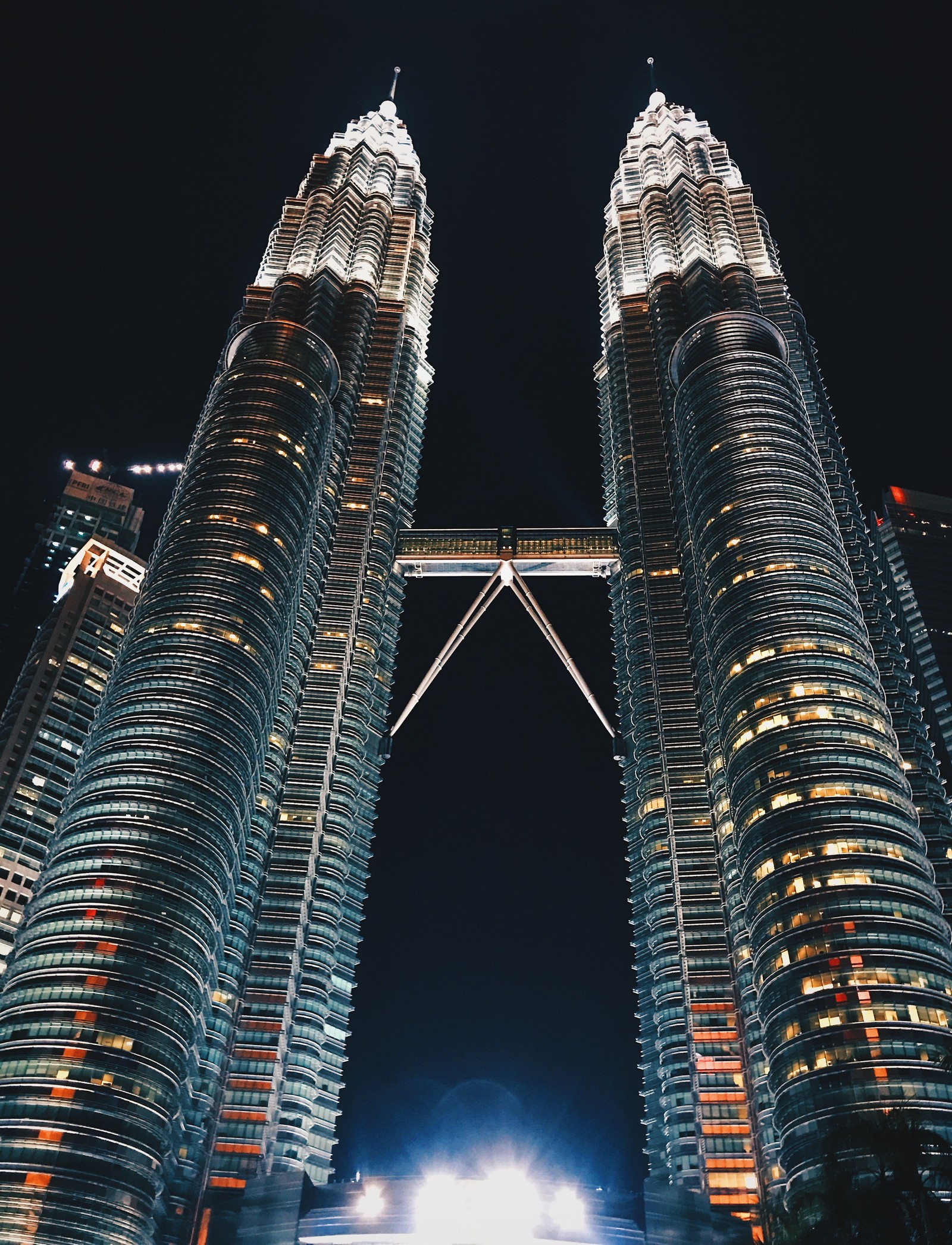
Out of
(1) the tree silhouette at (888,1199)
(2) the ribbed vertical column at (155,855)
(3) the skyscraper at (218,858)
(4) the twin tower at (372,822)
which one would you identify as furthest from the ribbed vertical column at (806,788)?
(2) the ribbed vertical column at (155,855)

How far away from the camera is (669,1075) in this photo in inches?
5236

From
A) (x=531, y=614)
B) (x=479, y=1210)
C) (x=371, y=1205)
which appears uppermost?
(x=531, y=614)

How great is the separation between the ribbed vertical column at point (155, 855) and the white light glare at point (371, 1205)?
19.1 meters

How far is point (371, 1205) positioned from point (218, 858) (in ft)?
131

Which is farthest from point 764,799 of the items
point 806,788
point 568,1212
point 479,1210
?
point 479,1210

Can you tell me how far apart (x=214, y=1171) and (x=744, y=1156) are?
55.2m

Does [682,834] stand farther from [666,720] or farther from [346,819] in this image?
[346,819]

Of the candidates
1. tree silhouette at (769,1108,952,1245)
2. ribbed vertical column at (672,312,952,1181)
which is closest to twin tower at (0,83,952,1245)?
ribbed vertical column at (672,312,952,1181)

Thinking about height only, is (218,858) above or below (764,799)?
below

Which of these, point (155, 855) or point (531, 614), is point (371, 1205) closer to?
point (155, 855)

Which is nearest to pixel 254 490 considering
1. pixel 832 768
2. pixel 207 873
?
pixel 207 873

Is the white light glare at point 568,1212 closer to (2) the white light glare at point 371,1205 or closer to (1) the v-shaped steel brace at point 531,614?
(2) the white light glare at point 371,1205

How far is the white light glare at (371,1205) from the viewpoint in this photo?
114 meters

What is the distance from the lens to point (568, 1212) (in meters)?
114
